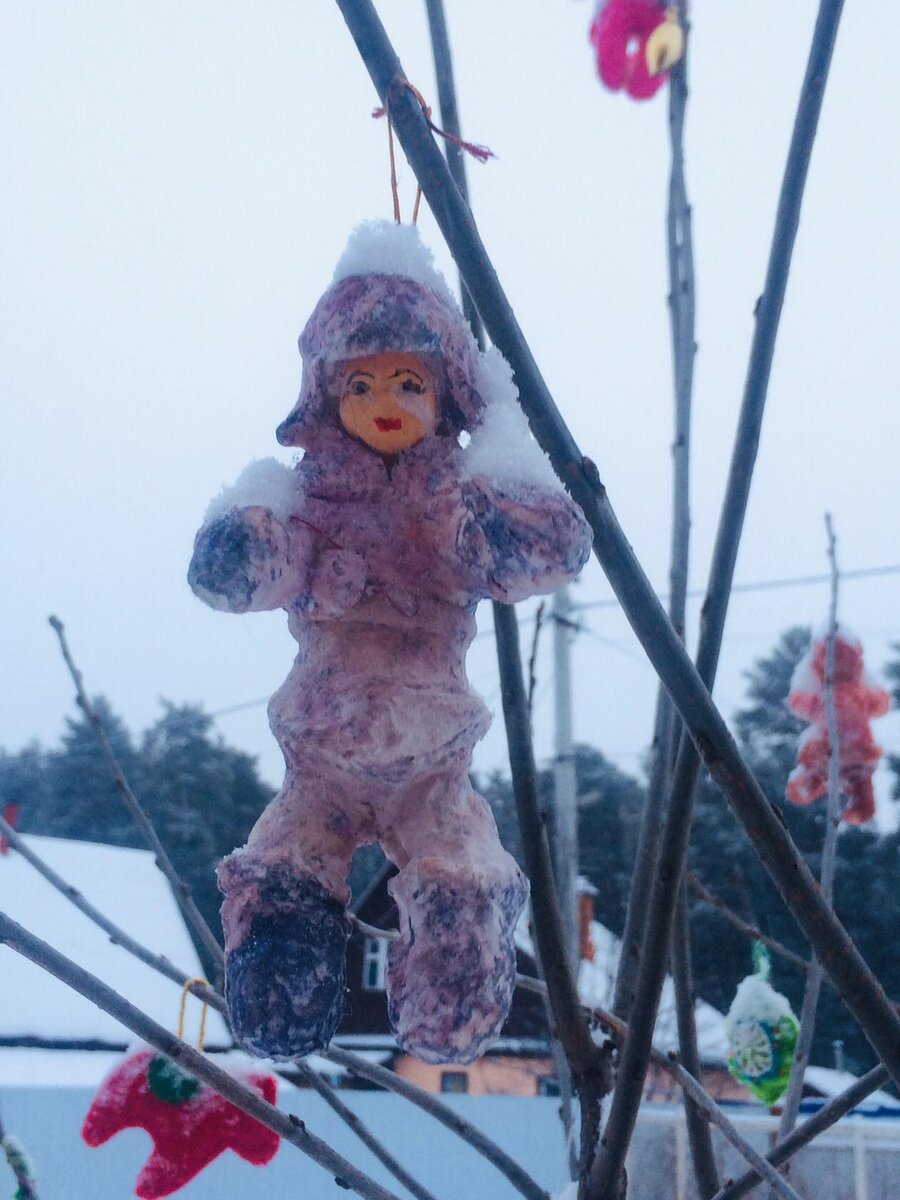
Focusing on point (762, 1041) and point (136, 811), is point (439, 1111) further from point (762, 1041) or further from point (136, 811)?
point (762, 1041)

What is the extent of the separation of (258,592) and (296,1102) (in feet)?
10.5

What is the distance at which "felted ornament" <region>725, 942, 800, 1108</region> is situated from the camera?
1915 mm

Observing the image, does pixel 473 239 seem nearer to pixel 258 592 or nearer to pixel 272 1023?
pixel 258 592

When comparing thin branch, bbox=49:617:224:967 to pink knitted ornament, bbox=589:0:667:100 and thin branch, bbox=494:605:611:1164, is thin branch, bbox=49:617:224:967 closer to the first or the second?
thin branch, bbox=494:605:611:1164

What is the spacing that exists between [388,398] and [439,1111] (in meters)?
0.59

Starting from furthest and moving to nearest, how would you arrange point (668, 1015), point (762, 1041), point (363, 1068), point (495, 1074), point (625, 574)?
point (495, 1074)
point (668, 1015)
point (762, 1041)
point (363, 1068)
point (625, 574)

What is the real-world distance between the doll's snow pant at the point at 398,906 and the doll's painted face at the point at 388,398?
0.21 metres

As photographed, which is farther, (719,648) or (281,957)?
(719,648)

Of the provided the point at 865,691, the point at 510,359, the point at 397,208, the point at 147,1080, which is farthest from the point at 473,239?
the point at 865,691

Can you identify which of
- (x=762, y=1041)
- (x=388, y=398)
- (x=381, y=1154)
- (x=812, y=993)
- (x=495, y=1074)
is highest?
(x=388, y=398)

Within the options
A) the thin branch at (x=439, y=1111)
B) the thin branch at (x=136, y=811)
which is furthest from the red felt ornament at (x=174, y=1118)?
the thin branch at (x=439, y=1111)

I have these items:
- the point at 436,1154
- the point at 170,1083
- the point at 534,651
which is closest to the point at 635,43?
the point at 534,651

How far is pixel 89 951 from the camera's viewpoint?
3578 millimetres

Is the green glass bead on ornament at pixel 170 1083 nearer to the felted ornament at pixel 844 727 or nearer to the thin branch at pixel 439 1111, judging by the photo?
the thin branch at pixel 439 1111
